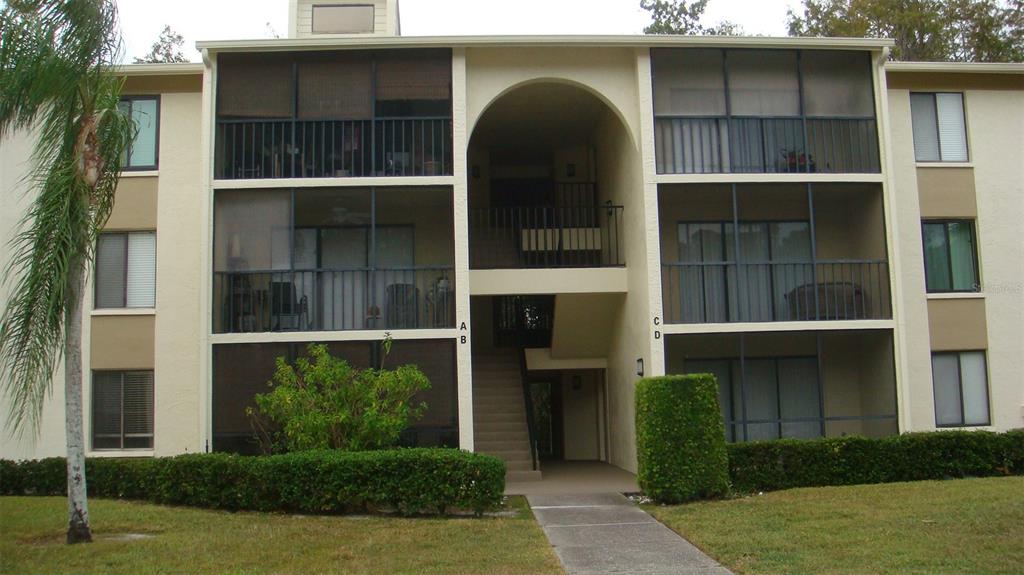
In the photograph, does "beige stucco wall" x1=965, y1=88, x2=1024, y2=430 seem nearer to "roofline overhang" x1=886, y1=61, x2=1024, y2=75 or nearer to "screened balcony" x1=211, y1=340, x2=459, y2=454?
"roofline overhang" x1=886, y1=61, x2=1024, y2=75

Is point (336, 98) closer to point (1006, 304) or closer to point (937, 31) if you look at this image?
point (1006, 304)

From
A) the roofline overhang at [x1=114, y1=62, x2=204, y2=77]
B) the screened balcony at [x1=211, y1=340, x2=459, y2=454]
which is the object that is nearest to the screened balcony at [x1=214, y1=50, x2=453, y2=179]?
the roofline overhang at [x1=114, y1=62, x2=204, y2=77]

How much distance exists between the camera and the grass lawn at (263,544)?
9.82 m

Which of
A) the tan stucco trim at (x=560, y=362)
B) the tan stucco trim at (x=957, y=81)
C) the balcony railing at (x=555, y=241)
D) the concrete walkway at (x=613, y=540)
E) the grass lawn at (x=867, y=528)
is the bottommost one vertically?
the concrete walkway at (x=613, y=540)

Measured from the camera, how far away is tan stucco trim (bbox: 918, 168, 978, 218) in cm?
1791

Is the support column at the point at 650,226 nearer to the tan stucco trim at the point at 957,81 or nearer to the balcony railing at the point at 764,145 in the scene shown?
the balcony railing at the point at 764,145

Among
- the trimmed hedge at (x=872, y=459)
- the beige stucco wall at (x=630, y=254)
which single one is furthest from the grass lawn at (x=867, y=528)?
the beige stucco wall at (x=630, y=254)

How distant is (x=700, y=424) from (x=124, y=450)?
1004cm

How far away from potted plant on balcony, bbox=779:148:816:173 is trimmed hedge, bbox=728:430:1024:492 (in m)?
4.89

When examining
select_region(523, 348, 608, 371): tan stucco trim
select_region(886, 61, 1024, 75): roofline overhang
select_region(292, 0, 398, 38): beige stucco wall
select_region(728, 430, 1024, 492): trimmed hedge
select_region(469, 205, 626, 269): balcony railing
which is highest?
select_region(292, 0, 398, 38): beige stucco wall

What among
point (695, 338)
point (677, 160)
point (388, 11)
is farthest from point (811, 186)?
point (388, 11)

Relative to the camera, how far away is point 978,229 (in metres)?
17.9

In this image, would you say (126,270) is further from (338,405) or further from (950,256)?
(950,256)

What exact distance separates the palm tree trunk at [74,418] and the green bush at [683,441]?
7725 mm
